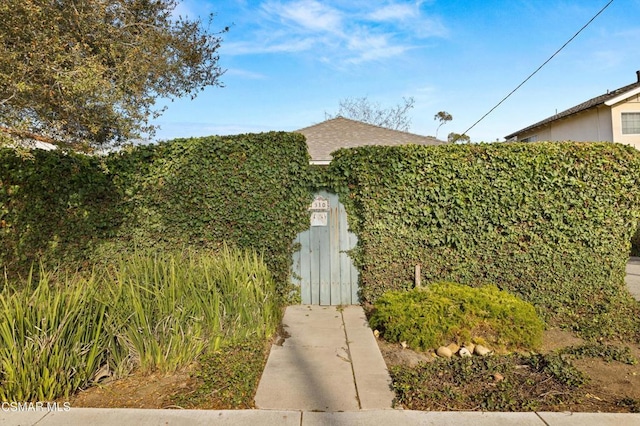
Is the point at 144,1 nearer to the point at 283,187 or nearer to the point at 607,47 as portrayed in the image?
the point at 283,187

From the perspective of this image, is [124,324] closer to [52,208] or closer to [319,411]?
[319,411]

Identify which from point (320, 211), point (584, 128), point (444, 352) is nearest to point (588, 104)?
point (584, 128)

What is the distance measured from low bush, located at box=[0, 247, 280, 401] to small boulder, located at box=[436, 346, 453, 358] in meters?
1.88

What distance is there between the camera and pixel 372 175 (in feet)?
17.6

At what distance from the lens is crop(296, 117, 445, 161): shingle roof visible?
10164 mm

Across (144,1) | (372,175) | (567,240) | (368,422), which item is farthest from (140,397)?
(144,1)

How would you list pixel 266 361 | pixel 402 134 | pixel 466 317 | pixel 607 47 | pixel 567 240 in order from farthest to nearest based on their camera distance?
pixel 402 134 → pixel 607 47 → pixel 567 240 → pixel 466 317 → pixel 266 361

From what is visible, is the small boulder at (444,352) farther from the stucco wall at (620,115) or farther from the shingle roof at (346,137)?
the stucco wall at (620,115)

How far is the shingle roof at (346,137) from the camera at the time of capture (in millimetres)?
10164

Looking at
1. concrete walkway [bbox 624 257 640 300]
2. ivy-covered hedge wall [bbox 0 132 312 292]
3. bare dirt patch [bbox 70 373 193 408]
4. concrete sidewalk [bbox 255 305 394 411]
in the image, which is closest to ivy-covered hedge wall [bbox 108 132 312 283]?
ivy-covered hedge wall [bbox 0 132 312 292]

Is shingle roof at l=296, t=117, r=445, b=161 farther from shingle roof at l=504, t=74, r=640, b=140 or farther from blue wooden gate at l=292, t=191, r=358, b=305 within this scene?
shingle roof at l=504, t=74, r=640, b=140

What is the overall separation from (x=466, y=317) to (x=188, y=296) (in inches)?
116

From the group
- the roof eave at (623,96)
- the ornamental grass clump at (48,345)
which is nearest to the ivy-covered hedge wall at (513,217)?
the ornamental grass clump at (48,345)

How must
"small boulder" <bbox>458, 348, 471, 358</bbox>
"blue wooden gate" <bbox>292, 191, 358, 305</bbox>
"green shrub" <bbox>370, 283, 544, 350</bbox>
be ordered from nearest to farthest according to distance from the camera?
"small boulder" <bbox>458, 348, 471, 358</bbox> < "green shrub" <bbox>370, 283, 544, 350</bbox> < "blue wooden gate" <bbox>292, 191, 358, 305</bbox>
